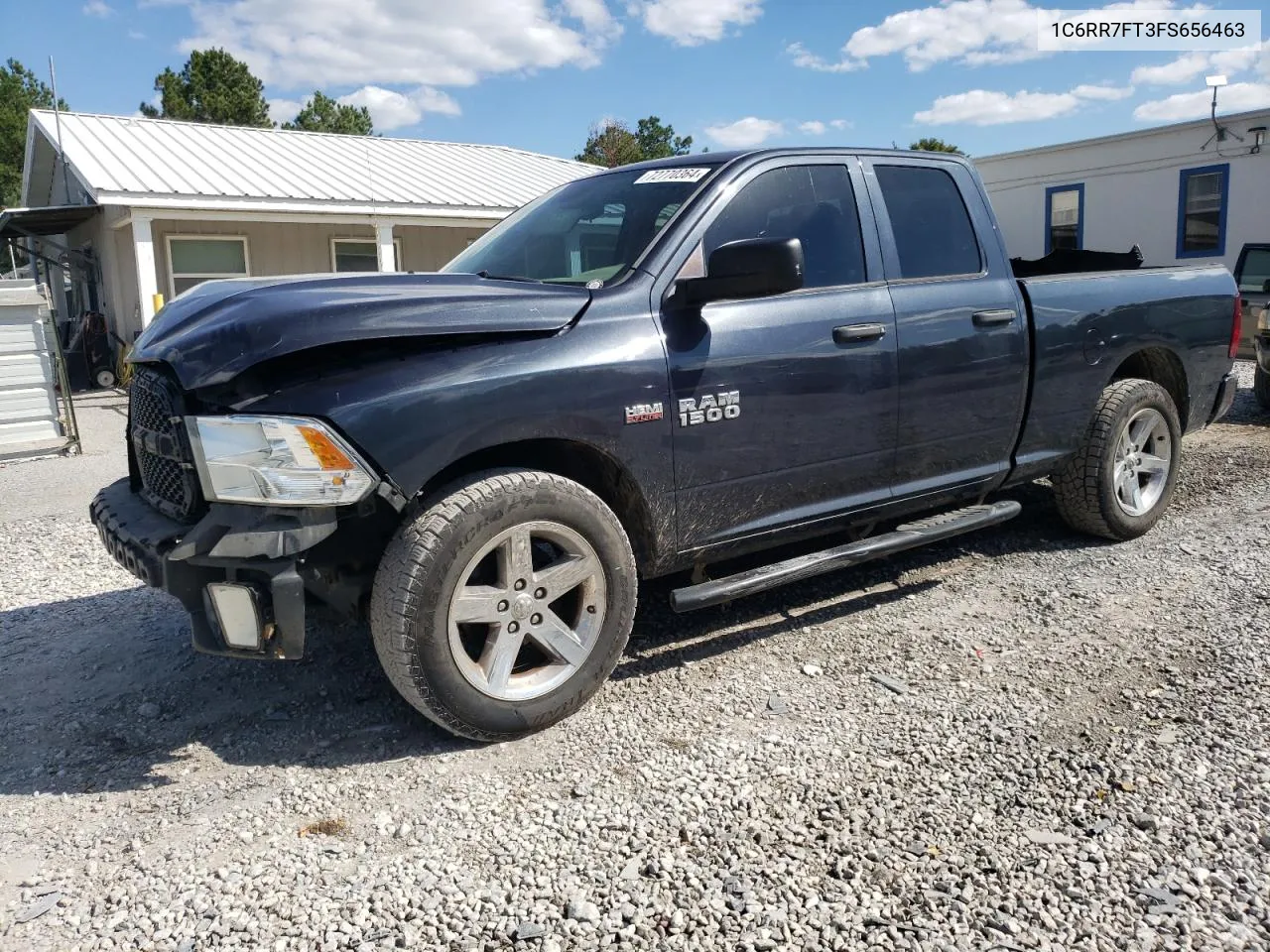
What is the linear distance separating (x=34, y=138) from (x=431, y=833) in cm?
2058

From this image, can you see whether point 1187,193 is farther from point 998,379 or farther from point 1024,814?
point 1024,814

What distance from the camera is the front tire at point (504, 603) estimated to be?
2.99 m

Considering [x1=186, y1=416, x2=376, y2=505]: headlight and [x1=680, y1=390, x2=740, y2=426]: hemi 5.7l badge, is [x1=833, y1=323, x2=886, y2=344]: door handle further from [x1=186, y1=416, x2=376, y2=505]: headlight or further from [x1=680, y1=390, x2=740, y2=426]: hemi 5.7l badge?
[x1=186, y1=416, x2=376, y2=505]: headlight

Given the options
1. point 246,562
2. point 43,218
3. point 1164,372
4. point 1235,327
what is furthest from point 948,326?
point 43,218

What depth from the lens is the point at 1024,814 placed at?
2787 mm

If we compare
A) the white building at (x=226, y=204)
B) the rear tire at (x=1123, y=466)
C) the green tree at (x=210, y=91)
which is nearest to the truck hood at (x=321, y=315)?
the rear tire at (x=1123, y=466)

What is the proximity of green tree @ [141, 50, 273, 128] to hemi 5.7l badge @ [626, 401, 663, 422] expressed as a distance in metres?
48.7

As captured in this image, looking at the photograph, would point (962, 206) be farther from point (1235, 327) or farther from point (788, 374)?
point (1235, 327)

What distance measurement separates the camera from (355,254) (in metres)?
17.9

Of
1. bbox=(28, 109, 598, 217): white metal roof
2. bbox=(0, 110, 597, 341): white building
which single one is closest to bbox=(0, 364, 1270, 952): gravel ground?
bbox=(28, 109, 598, 217): white metal roof

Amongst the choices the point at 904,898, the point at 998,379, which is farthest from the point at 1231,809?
the point at 998,379

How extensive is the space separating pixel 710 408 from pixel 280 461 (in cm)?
150

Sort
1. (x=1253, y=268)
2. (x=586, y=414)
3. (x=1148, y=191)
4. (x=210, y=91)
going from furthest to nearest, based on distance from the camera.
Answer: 1. (x=210, y=91)
2. (x=1148, y=191)
3. (x=1253, y=268)
4. (x=586, y=414)

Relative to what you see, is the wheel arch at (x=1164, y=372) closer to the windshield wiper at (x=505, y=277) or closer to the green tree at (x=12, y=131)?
the windshield wiper at (x=505, y=277)
